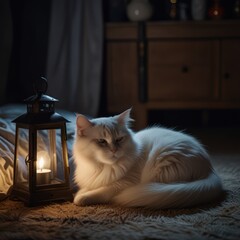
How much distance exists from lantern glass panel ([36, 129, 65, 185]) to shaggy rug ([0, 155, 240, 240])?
0.10 metres

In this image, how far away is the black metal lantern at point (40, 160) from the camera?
138 cm

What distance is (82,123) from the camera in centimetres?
141

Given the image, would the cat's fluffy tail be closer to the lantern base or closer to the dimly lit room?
the dimly lit room

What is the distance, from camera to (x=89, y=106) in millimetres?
2822

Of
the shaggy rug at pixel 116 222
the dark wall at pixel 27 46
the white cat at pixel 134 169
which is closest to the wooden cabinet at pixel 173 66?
the dark wall at pixel 27 46

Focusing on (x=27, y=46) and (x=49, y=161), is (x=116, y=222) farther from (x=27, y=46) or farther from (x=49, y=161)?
(x=27, y=46)

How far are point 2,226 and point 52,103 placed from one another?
42 centimetres

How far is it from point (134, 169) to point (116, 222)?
0.90 feet

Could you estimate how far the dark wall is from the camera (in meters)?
2.91

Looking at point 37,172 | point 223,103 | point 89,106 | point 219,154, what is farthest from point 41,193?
point 223,103

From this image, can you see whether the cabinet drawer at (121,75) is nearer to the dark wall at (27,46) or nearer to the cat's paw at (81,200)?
the dark wall at (27,46)

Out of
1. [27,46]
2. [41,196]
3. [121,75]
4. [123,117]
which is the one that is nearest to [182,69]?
[121,75]

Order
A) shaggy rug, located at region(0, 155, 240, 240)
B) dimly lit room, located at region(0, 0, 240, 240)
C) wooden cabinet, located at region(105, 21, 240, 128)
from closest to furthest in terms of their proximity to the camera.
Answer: shaggy rug, located at region(0, 155, 240, 240)
dimly lit room, located at region(0, 0, 240, 240)
wooden cabinet, located at region(105, 21, 240, 128)

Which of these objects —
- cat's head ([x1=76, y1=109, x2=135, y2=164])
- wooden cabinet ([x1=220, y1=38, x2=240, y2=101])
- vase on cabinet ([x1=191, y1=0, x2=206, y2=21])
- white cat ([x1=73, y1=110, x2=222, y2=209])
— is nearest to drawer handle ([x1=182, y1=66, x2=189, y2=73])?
wooden cabinet ([x1=220, y1=38, x2=240, y2=101])
